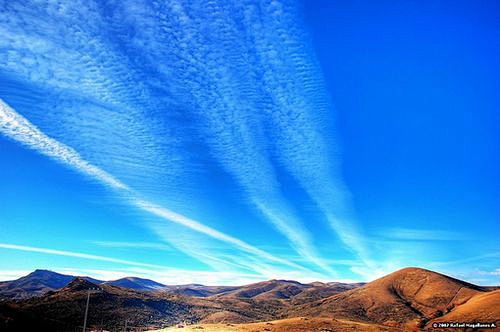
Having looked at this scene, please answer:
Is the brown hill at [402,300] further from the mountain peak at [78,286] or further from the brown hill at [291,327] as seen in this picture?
the mountain peak at [78,286]

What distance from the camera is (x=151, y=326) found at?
9438 centimetres

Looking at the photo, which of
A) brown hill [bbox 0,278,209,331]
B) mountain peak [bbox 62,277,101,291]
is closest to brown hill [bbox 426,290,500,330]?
brown hill [bbox 0,278,209,331]

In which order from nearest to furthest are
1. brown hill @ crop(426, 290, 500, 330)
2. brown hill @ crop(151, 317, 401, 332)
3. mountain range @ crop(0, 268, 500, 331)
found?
1. brown hill @ crop(151, 317, 401, 332)
2. mountain range @ crop(0, 268, 500, 331)
3. brown hill @ crop(426, 290, 500, 330)

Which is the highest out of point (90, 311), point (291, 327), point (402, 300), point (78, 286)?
point (78, 286)

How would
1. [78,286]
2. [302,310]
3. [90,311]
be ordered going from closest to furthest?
1. [90,311]
2. [78,286]
3. [302,310]

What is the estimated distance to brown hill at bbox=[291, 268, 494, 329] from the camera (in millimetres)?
107113

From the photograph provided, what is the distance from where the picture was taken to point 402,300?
124m

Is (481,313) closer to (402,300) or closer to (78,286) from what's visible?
(402,300)

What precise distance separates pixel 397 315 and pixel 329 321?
45.6 metres

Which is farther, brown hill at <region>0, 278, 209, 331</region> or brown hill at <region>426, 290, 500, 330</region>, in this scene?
brown hill at <region>426, 290, 500, 330</region>

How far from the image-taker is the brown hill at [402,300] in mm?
107113

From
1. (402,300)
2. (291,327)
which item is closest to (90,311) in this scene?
(291,327)

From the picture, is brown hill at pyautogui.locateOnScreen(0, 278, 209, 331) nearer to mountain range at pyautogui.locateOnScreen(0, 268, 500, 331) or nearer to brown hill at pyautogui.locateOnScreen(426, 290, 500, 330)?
mountain range at pyautogui.locateOnScreen(0, 268, 500, 331)

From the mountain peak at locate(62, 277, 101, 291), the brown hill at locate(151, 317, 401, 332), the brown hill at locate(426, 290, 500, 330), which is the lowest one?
the brown hill at locate(151, 317, 401, 332)
